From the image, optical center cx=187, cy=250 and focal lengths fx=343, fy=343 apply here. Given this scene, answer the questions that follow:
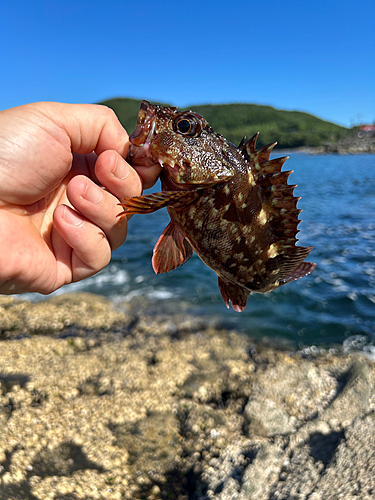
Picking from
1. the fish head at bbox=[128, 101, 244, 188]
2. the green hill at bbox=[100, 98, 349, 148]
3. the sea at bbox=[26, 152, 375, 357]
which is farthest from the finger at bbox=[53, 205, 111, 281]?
the green hill at bbox=[100, 98, 349, 148]

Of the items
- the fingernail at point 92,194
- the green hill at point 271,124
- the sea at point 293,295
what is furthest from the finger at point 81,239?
the green hill at point 271,124

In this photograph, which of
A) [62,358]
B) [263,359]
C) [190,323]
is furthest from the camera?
[190,323]

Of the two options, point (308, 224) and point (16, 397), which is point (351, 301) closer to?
point (16, 397)

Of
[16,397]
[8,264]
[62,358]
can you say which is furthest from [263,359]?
[8,264]

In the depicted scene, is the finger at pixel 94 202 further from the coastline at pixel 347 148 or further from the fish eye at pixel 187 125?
the coastline at pixel 347 148

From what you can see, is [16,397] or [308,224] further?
[308,224]

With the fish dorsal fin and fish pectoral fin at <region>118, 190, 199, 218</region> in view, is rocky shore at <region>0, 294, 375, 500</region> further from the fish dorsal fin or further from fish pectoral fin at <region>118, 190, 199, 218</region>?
fish pectoral fin at <region>118, 190, 199, 218</region>
